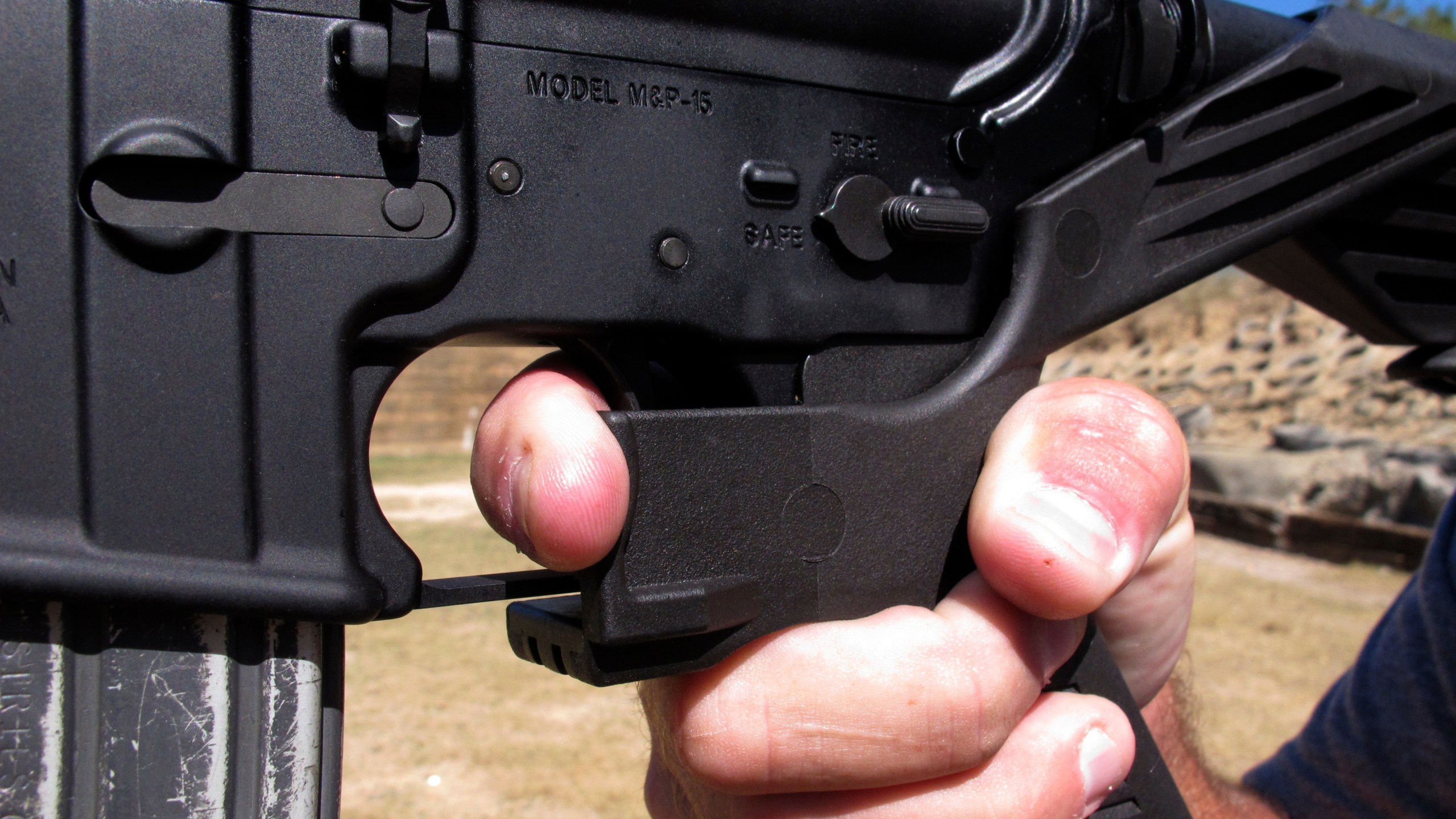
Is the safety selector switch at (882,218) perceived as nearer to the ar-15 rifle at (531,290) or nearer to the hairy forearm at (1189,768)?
the ar-15 rifle at (531,290)

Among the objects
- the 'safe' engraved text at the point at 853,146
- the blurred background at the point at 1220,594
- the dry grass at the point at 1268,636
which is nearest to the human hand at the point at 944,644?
the 'safe' engraved text at the point at 853,146

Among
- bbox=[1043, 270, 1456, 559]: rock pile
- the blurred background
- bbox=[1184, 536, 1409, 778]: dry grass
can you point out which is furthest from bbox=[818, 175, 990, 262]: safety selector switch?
bbox=[1043, 270, 1456, 559]: rock pile

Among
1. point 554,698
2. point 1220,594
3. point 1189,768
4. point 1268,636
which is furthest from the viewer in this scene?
point 1220,594

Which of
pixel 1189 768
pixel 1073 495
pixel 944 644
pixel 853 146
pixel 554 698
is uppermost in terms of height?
pixel 853 146

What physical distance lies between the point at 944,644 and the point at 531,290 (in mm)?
527

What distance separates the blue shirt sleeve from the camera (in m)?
1.60

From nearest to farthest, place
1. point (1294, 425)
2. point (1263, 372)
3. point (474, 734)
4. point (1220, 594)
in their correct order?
point (474, 734) < point (1220, 594) < point (1294, 425) < point (1263, 372)

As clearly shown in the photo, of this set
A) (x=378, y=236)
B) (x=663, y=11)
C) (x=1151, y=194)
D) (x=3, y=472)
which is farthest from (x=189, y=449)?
(x=1151, y=194)

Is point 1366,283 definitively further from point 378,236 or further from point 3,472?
point 3,472

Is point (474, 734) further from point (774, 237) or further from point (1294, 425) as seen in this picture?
point (1294, 425)

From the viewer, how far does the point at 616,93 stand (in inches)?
36.3

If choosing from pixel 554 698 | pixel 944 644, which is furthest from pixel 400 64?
pixel 554 698

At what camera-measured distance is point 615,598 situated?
870 mm

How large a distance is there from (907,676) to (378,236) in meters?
0.63
